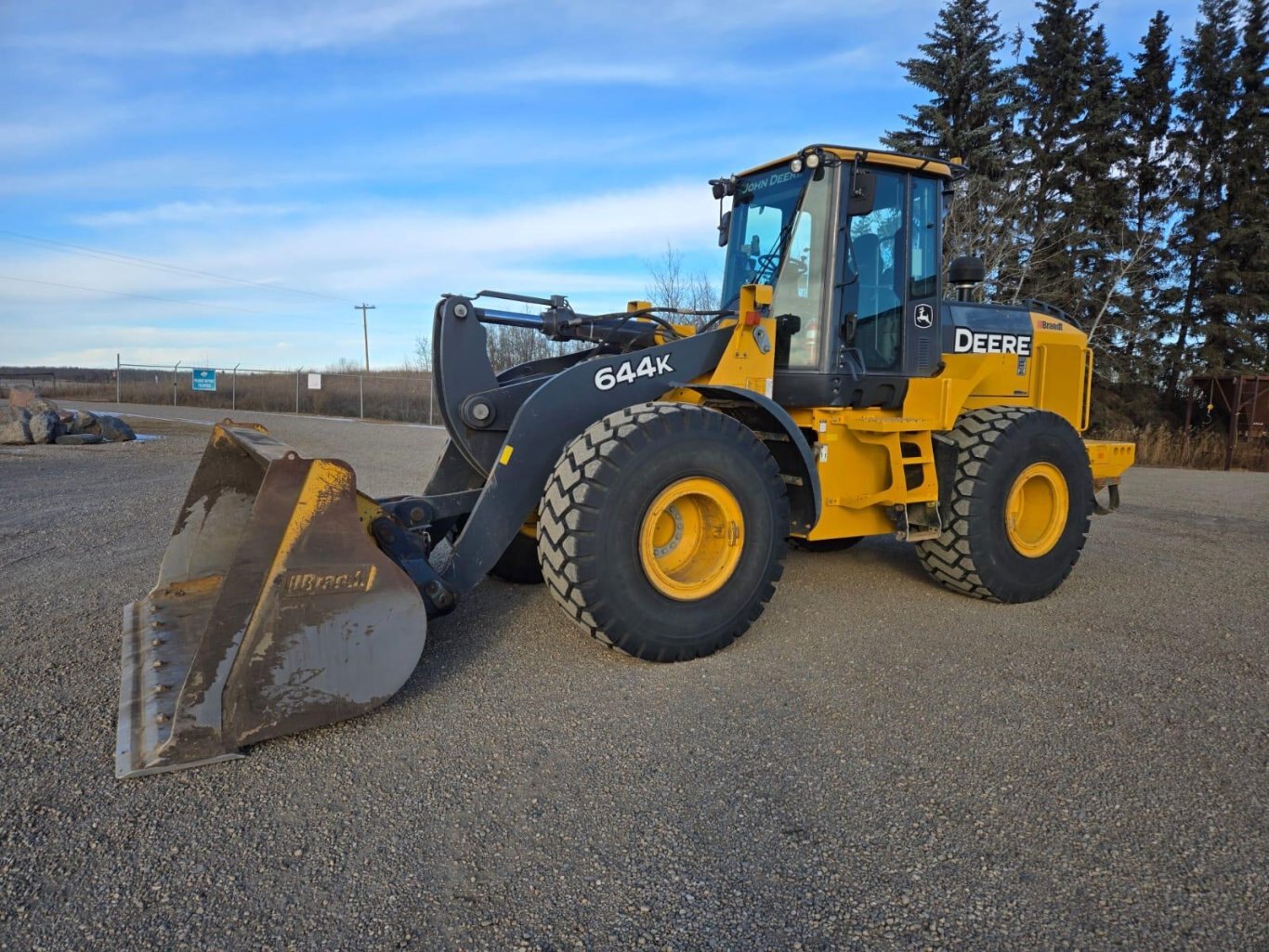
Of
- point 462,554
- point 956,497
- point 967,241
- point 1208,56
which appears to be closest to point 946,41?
point 967,241

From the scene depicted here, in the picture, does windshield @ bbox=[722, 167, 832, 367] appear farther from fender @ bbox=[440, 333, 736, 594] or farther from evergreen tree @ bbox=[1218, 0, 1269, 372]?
evergreen tree @ bbox=[1218, 0, 1269, 372]

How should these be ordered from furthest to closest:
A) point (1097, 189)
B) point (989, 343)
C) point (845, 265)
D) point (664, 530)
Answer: point (1097, 189)
point (989, 343)
point (845, 265)
point (664, 530)

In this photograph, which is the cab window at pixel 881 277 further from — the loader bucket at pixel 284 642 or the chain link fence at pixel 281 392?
the chain link fence at pixel 281 392

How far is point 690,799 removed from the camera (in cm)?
285

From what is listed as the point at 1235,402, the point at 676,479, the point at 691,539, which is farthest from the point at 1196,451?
the point at 676,479

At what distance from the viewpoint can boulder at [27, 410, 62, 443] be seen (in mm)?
14648

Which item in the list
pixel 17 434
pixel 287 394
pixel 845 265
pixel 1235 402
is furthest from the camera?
pixel 287 394

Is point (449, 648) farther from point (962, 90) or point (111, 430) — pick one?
point (962, 90)

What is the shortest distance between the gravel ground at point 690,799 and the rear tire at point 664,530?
0.80ft

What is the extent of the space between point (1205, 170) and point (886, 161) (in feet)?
87.1

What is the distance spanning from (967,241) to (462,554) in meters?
19.0

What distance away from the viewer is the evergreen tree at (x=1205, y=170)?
81.7 feet

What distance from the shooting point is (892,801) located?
9.32 feet

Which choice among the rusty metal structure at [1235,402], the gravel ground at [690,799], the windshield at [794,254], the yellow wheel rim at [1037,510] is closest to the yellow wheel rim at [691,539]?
the gravel ground at [690,799]
